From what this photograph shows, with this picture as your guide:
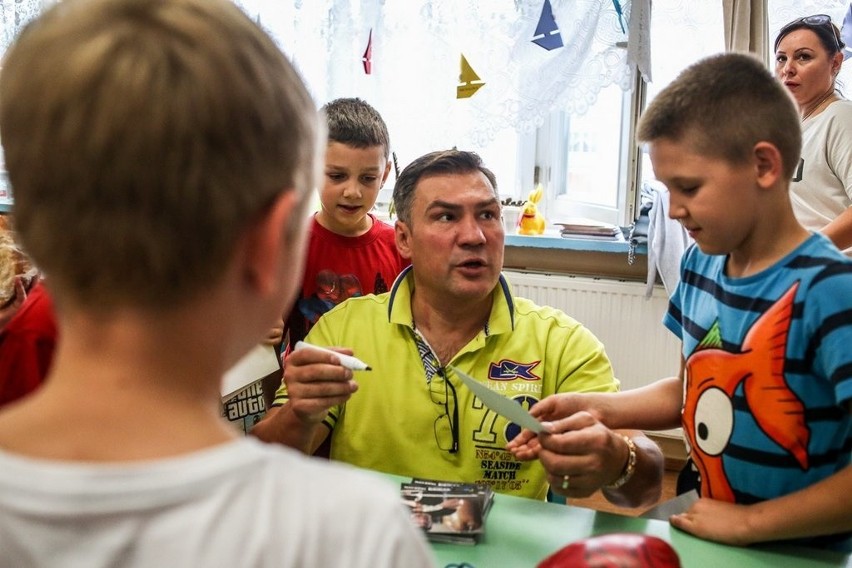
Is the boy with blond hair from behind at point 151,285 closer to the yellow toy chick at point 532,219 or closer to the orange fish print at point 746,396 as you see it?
the orange fish print at point 746,396

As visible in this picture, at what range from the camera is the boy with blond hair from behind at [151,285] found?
476 mm

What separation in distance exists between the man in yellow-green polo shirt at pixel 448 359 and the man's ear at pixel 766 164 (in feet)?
1.71

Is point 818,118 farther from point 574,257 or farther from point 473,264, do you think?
point 473,264

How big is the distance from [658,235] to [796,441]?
2.41 m

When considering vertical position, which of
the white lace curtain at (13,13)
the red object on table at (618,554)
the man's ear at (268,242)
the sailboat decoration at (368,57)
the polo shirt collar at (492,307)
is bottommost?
the red object on table at (618,554)

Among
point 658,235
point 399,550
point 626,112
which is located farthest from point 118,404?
point 626,112

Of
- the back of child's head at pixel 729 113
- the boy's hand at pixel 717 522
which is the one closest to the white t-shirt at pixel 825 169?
the back of child's head at pixel 729 113

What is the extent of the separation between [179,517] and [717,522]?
0.91 metres

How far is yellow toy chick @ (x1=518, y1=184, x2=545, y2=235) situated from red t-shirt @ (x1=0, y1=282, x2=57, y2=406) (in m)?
2.73

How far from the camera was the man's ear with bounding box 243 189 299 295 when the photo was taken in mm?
529

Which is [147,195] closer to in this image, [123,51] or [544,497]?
[123,51]

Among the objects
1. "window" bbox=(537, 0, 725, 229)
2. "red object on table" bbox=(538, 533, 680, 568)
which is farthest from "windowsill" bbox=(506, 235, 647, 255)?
"red object on table" bbox=(538, 533, 680, 568)

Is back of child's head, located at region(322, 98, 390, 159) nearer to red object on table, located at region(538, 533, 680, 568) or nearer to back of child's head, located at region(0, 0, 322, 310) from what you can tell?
red object on table, located at region(538, 533, 680, 568)

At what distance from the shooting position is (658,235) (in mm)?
3453
